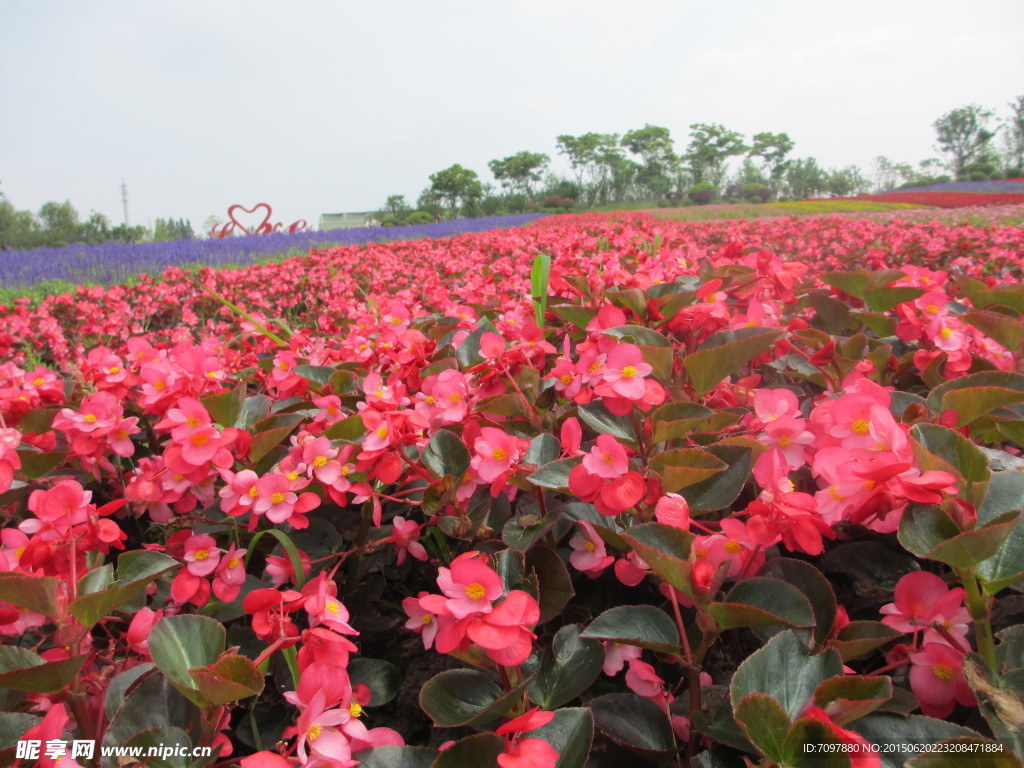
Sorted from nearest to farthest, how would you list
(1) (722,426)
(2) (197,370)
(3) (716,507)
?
(3) (716,507) → (1) (722,426) → (2) (197,370)

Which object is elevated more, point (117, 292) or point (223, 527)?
point (117, 292)

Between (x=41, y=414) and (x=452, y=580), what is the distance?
77 centimetres

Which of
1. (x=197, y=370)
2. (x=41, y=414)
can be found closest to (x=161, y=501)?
(x=197, y=370)

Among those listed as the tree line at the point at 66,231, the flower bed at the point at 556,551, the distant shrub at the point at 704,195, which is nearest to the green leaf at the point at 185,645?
the flower bed at the point at 556,551

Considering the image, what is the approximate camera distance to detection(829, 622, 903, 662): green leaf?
43cm

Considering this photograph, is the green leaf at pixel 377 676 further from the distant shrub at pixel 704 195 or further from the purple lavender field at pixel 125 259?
the distant shrub at pixel 704 195

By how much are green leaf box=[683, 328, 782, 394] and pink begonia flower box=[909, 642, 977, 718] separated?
343mm

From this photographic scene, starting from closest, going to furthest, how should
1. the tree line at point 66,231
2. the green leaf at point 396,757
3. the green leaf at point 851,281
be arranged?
the green leaf at point 396,757
the green leaf at point 851,281
the tree line at point 66,231

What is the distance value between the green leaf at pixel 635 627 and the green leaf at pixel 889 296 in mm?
705

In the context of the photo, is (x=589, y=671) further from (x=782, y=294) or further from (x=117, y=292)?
(x=117, y=292)

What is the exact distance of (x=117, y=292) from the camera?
3.67 m

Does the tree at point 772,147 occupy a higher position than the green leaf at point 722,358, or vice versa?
the tree at point 772,147

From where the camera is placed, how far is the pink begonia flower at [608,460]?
1.63 ft

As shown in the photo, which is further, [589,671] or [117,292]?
[117,292]
